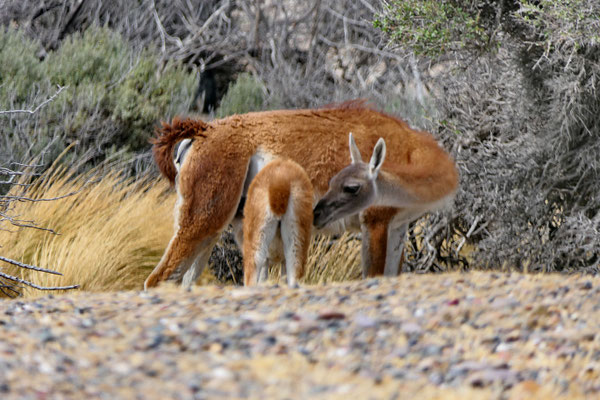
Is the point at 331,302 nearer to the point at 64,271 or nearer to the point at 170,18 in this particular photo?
the point at 64,271

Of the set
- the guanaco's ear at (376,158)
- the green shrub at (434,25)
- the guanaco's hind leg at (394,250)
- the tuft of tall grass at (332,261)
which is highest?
the green shrub at (434,25)

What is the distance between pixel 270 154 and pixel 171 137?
80cm

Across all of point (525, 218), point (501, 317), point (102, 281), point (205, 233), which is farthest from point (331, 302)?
point (525, 218)

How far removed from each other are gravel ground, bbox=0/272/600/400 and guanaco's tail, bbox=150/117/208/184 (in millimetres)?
1901

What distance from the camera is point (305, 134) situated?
21.4 ft

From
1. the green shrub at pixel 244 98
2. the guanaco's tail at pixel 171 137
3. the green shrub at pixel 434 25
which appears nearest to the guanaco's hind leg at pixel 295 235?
the guanaco's tail at pixel 171 137

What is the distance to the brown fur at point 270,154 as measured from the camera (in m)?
6.30

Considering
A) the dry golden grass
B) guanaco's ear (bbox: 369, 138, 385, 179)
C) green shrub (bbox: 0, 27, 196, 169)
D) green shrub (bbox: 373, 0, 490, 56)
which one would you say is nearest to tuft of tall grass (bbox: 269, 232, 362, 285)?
the dry golden grass

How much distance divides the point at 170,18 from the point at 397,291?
11.2m

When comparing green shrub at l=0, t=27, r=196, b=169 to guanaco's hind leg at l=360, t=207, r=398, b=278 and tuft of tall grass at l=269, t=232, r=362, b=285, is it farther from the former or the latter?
guanaco's hind leg at l=360, t=207, r=398, b=278

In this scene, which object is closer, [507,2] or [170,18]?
[507,2]

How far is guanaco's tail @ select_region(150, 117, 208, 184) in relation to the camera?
648 centimetres

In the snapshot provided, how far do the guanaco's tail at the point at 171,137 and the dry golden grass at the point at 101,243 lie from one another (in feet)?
3.31

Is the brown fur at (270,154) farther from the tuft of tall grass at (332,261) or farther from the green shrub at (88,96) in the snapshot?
the green shrub at (88,96)
